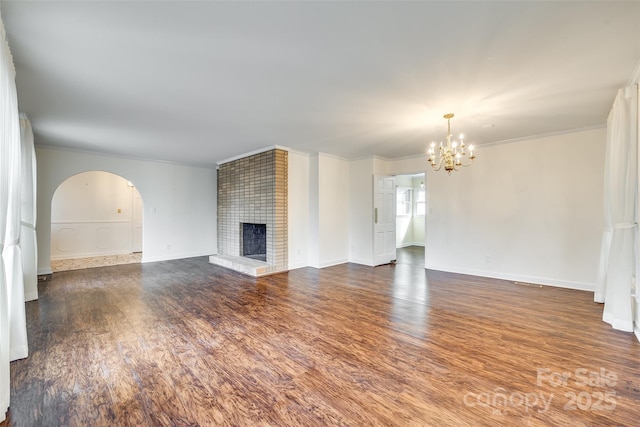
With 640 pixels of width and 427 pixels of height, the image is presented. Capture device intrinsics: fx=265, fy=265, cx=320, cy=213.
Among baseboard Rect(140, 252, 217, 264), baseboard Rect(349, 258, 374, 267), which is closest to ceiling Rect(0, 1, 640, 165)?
baseboard Rect(349, 258, 374, 267)

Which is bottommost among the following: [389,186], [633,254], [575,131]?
[633,254]

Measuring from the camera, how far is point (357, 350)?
93.8 inches

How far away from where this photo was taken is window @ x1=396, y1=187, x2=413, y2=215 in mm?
9289

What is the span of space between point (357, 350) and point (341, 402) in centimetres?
68

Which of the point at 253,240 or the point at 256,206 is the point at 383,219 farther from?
the point at 253,240

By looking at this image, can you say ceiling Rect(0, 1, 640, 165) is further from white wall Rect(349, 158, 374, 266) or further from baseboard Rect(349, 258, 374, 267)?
baseboard Rect(349, 258, 374, 267)

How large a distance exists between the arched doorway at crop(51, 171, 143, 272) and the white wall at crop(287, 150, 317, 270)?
4141 mm

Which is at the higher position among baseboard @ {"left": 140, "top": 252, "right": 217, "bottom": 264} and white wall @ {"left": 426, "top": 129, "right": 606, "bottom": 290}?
white wall @ {"left": 426, "top": 129, "right": 606, "bottom": 290}

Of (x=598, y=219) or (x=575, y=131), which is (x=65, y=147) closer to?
(x=575, y=131)

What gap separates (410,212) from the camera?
9555 millimetres

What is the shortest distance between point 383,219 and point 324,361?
4550 millimetres

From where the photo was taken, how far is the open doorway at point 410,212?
9211mm

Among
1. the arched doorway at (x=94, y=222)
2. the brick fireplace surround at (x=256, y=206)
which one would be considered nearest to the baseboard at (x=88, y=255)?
the arched doorway at (x=94, y=222)

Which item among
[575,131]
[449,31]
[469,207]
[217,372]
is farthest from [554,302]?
[217,372]
